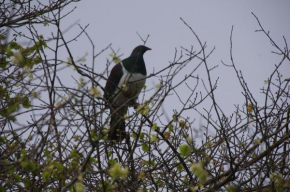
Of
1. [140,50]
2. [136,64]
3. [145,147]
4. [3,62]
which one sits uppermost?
[140,50]

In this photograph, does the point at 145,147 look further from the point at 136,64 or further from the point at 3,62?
the point at 136,64

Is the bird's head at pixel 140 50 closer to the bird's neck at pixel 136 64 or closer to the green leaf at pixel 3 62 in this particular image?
the bird's neck at pixel 136 64

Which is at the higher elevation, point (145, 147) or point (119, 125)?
point (119, 125)

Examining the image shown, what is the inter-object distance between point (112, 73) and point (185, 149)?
3.79 meters

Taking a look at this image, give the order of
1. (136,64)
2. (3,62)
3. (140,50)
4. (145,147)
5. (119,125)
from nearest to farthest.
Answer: (145,147) → (119,125) → (3,62) → (136,64) → (140,50)

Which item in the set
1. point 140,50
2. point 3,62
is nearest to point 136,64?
point 140,50

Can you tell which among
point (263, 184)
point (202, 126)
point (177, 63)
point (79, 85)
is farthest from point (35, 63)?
point (263, 184)

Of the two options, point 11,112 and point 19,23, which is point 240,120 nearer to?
point 11,112

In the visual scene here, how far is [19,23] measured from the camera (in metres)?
4.46

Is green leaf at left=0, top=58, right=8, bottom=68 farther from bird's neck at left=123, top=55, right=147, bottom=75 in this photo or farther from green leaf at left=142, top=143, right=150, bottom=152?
bird's neck at left=123, top=55, right=147, bottom=75

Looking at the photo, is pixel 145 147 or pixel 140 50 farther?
pixel 140 50

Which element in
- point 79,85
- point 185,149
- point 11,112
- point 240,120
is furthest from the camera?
point 240,120

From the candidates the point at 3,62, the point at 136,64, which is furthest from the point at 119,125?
the point at 136,64

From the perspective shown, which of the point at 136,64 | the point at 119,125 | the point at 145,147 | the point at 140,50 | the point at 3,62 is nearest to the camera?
the point at 145,147
